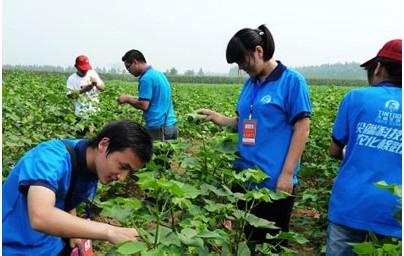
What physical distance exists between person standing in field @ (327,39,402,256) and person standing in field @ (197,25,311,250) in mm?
415

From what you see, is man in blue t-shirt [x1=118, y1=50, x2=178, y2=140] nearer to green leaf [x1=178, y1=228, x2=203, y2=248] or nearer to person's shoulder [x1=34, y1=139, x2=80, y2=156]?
person's shoulder [x1=34, y1=139, x2=80, y2=156]

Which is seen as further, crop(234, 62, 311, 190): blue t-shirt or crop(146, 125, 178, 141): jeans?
crop(146, 125, 178, 141): jeans

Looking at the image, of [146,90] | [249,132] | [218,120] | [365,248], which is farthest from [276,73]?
[146,90]

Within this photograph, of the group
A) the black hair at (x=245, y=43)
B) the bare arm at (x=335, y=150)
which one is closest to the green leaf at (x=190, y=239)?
the bare arm at (x=335, y=150)

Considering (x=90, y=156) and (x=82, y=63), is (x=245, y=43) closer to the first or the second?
(x=90, y=156)

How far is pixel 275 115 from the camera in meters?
2.57

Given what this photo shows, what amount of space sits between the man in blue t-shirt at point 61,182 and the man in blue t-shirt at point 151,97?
2.62 meters

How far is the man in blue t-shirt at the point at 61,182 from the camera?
63.0 inches

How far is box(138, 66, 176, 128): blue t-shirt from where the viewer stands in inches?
180

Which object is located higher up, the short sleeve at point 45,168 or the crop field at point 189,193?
the short sleeve at point 45,168

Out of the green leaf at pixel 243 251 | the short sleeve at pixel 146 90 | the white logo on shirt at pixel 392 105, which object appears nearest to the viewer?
the white logo on shirt at pixel 392 105

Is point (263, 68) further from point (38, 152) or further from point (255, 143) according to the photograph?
point (38, 152)

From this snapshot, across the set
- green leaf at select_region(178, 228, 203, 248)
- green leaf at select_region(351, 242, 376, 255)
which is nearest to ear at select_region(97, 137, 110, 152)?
green leaf at select_region(178, 228, 203, 248)

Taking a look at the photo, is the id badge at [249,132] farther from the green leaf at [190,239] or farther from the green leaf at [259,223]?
the green leaf at [190,239]
